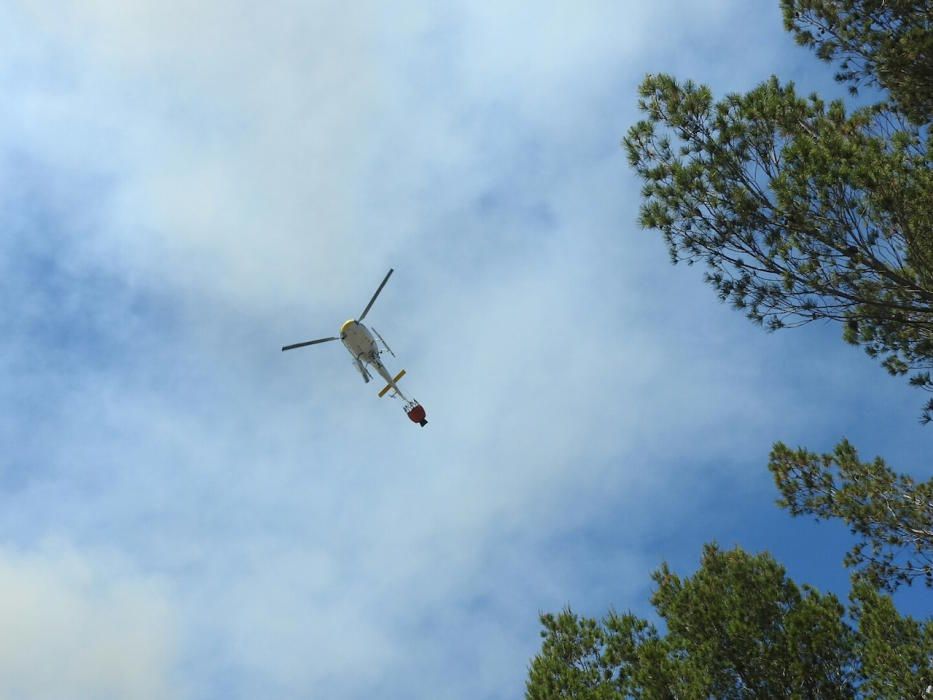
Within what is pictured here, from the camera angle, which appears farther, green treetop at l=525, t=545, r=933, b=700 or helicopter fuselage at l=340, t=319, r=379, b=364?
helicopter fuselage at l=340, t=319, r=379, b=364

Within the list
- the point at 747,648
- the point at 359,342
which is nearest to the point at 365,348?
the point at 359,342

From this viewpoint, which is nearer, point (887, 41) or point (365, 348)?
point (887, 41)

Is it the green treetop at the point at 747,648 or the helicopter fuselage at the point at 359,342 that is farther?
the helicopter fuselage at the point at 359,342

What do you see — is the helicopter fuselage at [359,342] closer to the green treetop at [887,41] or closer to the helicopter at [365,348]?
the helicopter at [365,348]

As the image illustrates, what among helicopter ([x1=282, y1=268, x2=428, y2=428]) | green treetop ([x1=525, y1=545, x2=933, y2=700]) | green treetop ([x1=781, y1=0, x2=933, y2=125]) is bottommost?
green treetop ([x1=525, y1=545, x2=933, y2=700])

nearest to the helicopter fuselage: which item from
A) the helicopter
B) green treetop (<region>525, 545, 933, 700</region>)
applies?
the helicopter

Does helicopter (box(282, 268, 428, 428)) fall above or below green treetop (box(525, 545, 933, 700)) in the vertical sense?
above

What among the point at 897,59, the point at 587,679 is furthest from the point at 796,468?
the point at 897,59

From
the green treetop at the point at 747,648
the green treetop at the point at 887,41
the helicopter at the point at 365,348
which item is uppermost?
the helicopter at the point at 365,348

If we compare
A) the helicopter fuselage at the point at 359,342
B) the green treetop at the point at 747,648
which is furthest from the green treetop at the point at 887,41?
the helicopter fuselage at the point at 359,342

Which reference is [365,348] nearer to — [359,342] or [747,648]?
[359,342]

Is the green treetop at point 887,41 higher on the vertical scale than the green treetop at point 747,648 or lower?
higher

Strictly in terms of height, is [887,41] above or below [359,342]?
below

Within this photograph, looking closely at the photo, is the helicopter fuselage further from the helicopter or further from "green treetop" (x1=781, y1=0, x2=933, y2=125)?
"green treetop" (x1=781, y1=0, x2=933, y2=125)
